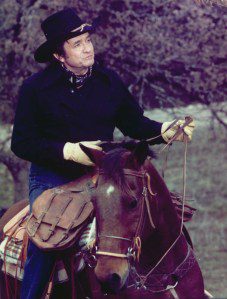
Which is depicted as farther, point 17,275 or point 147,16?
point 147,16

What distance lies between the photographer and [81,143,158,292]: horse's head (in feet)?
16.8

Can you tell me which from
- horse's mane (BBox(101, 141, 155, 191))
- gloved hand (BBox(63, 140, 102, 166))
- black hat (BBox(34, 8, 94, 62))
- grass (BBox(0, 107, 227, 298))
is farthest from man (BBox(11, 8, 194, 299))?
grass (BBox(0, 107, 227, 298))

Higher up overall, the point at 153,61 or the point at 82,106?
the point at 82,106

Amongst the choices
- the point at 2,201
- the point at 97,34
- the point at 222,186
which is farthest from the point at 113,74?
the point at 222,186

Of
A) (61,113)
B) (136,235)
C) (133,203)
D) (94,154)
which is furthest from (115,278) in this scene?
(61,113)

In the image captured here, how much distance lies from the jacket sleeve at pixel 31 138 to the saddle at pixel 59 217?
27cm

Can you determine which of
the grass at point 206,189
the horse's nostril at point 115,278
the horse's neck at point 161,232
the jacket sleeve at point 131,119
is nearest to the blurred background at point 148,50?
the grass at point 206,189

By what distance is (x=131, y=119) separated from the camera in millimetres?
6359

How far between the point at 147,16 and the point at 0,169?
6373mm

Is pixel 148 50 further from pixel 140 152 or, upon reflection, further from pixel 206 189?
pixel 206 189

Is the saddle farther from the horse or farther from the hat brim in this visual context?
the hat brim

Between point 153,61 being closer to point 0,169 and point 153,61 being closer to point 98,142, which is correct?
point 98,142

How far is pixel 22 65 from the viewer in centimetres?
997

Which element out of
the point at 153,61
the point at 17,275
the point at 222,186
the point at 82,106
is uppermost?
the point at 82,106
